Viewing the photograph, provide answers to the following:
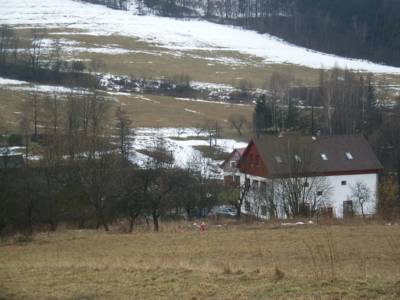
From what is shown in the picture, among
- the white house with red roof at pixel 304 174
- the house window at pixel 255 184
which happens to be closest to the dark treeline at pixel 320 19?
the white house with red roof at pixel 304 174

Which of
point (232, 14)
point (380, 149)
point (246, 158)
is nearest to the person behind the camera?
point (246, 158)

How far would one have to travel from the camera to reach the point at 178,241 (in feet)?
64.6

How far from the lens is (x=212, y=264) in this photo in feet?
44.2

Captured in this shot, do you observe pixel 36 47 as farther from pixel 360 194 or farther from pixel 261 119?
pixel 360 194

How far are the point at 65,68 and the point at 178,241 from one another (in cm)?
9070

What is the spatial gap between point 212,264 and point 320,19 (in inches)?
6463

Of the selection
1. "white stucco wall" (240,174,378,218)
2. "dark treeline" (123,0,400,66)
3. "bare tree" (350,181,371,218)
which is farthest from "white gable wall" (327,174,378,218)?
"dark treeline" (123,0,400,66)

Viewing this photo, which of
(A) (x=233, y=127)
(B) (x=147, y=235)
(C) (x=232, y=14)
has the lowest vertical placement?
(A) (x=233, y=127)

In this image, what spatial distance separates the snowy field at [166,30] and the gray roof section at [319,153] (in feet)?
278

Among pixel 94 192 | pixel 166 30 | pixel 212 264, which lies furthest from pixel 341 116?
pixel 166 30

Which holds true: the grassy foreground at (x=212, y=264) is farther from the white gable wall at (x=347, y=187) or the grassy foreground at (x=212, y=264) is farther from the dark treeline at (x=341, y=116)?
the dark treeline at (x=341, y=116)

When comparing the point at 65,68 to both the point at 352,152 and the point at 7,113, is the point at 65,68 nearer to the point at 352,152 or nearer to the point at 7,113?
the point at 7,113

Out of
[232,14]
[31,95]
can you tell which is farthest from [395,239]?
[232,14]

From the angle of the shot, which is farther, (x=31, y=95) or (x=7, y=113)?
(x=31, y=95)
